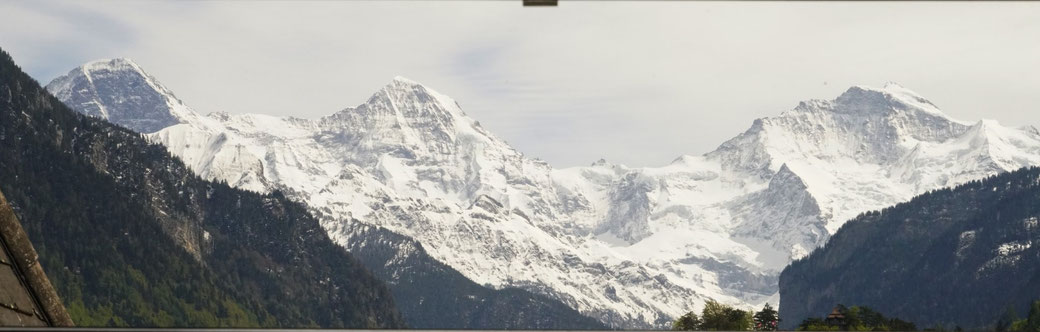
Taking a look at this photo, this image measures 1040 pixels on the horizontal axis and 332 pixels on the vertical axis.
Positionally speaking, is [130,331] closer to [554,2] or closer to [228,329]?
[228,329]

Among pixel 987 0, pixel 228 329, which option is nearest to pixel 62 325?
pixel 228 329

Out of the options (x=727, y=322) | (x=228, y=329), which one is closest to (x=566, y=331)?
(x=228, y=329)

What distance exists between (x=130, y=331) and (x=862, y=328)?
199455 millimetres

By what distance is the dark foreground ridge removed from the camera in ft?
27.9

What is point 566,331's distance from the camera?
9023mm

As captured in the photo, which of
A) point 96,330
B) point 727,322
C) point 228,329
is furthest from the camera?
point 727,322

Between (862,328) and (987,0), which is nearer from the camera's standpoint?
(987,0)

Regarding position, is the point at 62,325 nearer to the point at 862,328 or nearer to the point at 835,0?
the point at 835,0

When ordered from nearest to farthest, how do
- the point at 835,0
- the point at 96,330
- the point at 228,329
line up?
the point at 96,330 < the point at 228,329 < the point at 835,0

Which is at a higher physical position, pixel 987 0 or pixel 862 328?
pixel 987 0

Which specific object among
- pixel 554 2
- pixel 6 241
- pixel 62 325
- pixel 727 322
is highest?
pixel 554 2

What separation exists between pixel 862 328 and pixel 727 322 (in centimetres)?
2009

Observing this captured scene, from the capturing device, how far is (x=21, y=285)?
28.9ft

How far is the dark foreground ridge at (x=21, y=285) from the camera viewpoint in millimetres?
8500
